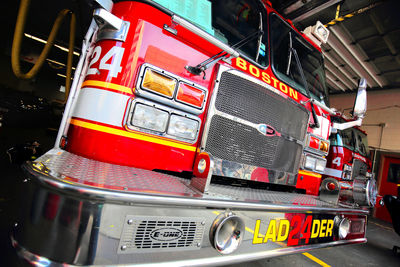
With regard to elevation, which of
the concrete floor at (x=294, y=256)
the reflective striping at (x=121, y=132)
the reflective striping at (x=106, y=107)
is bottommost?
the concrete floor at (x=294, y=256)

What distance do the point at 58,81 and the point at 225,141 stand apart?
12712 mm

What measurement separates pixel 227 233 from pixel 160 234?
376mm

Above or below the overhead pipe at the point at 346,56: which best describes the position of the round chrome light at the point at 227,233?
below

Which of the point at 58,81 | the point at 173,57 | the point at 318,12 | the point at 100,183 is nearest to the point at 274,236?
the point at 100,183

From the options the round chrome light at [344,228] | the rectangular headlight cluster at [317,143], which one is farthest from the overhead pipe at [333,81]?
the round chrome light at [344,228]

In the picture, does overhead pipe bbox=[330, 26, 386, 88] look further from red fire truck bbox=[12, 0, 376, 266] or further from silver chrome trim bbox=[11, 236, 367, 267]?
silver chrome trim bbox=[11, 236, 367, 267]

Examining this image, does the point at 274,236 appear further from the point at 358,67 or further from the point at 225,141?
the point at 358,67

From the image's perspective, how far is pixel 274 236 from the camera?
1280 mm

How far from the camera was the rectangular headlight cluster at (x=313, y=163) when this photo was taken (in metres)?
2.35

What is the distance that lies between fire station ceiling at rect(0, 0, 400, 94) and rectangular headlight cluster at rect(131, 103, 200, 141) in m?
0.77

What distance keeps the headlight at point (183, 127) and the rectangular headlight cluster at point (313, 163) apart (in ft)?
4.76

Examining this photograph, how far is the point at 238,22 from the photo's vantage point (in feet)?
7.03

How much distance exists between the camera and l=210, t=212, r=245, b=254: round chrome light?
1.02 m

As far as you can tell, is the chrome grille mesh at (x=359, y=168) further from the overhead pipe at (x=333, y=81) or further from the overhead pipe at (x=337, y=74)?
the overhead pipe at (x=333, y=81)
